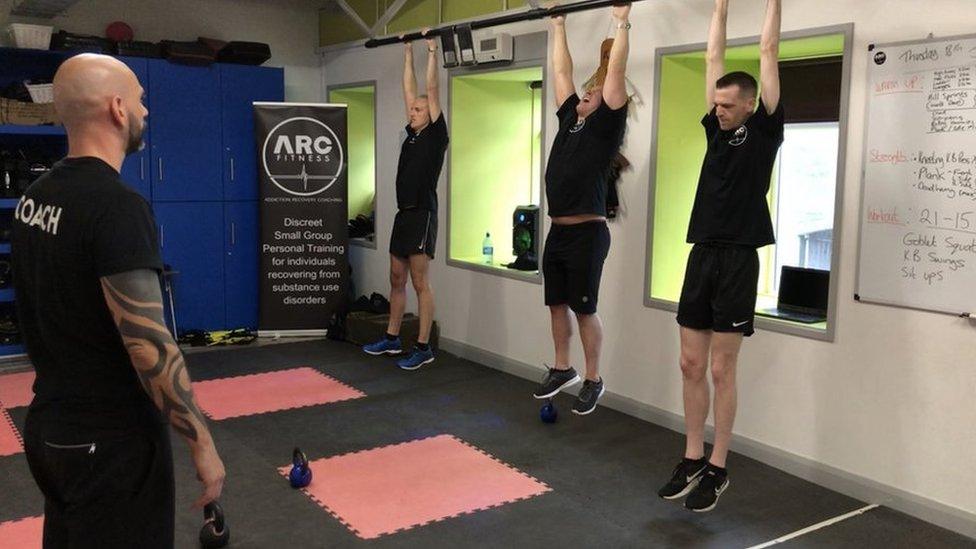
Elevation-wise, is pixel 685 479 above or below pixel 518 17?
below

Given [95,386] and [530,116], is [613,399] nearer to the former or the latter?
[530,116]

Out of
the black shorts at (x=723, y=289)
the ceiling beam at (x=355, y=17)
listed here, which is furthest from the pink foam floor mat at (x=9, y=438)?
the ceiling beam at (x=355, y=17)

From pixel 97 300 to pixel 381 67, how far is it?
17.4 ft

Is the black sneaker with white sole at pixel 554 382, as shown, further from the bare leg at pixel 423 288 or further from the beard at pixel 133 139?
the beard at pixel 133 139

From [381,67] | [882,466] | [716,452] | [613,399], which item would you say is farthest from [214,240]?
[882,466]

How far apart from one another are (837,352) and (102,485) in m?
3.03

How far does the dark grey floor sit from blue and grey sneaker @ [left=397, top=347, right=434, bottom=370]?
0.95ft

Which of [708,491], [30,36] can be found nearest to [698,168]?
[708,491]

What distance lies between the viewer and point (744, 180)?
326cm

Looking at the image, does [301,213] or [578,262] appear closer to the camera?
[578,262]

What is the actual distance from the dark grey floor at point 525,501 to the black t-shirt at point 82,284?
161 cm

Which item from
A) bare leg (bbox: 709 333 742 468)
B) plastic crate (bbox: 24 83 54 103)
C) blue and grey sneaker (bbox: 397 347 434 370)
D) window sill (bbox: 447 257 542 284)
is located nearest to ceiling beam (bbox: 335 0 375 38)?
window sill (bbox: 447 257 542 284)

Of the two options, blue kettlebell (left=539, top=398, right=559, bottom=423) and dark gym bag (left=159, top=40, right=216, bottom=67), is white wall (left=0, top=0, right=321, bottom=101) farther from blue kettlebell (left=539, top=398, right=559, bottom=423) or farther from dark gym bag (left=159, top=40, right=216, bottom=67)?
blue kettlebell (left=539, top=398, right=559, bottom=423)

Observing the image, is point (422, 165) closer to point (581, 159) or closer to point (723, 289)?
point (581, 159)
